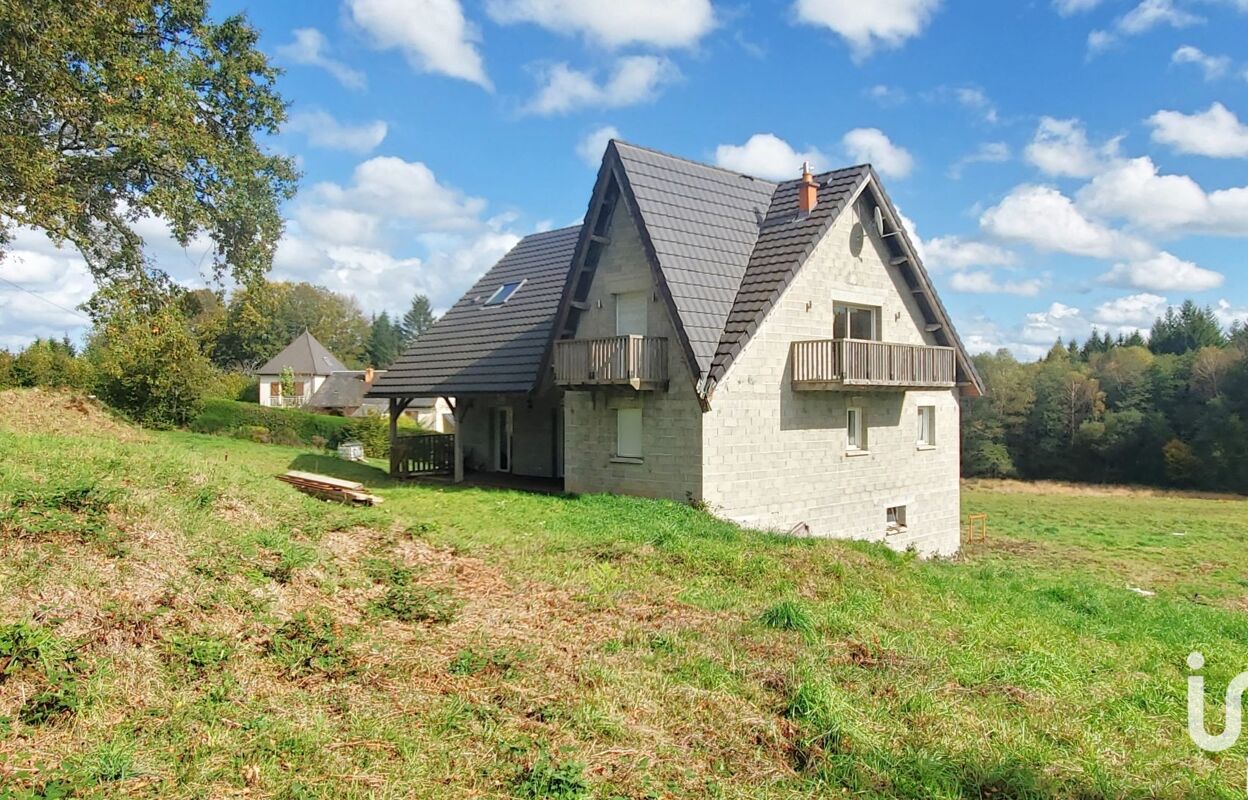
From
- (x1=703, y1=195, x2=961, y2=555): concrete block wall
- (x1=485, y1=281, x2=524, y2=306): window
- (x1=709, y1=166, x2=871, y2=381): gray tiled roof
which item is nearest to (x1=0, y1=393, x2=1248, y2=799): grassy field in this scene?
(x1=703, y1=195, x2=961, y2=555): concrete block wall

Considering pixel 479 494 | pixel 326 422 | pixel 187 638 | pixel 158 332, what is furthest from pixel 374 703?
pixel 326 422

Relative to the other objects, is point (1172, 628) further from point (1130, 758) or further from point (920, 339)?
point (920, 339)

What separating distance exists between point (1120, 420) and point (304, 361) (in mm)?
64605

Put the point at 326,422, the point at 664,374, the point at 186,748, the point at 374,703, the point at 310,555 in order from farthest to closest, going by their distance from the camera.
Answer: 1. the point at 326,422
2. the point at 664,374
3. the point at 310,555
4. the point at 374,703
5. the point at 186,748

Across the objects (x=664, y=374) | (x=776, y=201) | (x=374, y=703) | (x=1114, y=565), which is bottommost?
(x=1114, y=565)

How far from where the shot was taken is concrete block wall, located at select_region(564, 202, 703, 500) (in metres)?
16.5

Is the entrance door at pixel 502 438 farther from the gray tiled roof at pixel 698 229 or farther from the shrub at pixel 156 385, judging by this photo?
the shrub at pixel 156 385

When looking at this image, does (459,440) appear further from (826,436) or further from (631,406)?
(826,436)

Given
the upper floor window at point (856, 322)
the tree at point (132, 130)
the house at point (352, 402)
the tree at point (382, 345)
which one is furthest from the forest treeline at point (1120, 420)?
the tree at point (382, 345)

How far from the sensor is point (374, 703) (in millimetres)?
5855

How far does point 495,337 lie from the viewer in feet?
73.2

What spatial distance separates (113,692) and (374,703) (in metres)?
1.71

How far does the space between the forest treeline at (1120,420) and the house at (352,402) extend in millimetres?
42205
